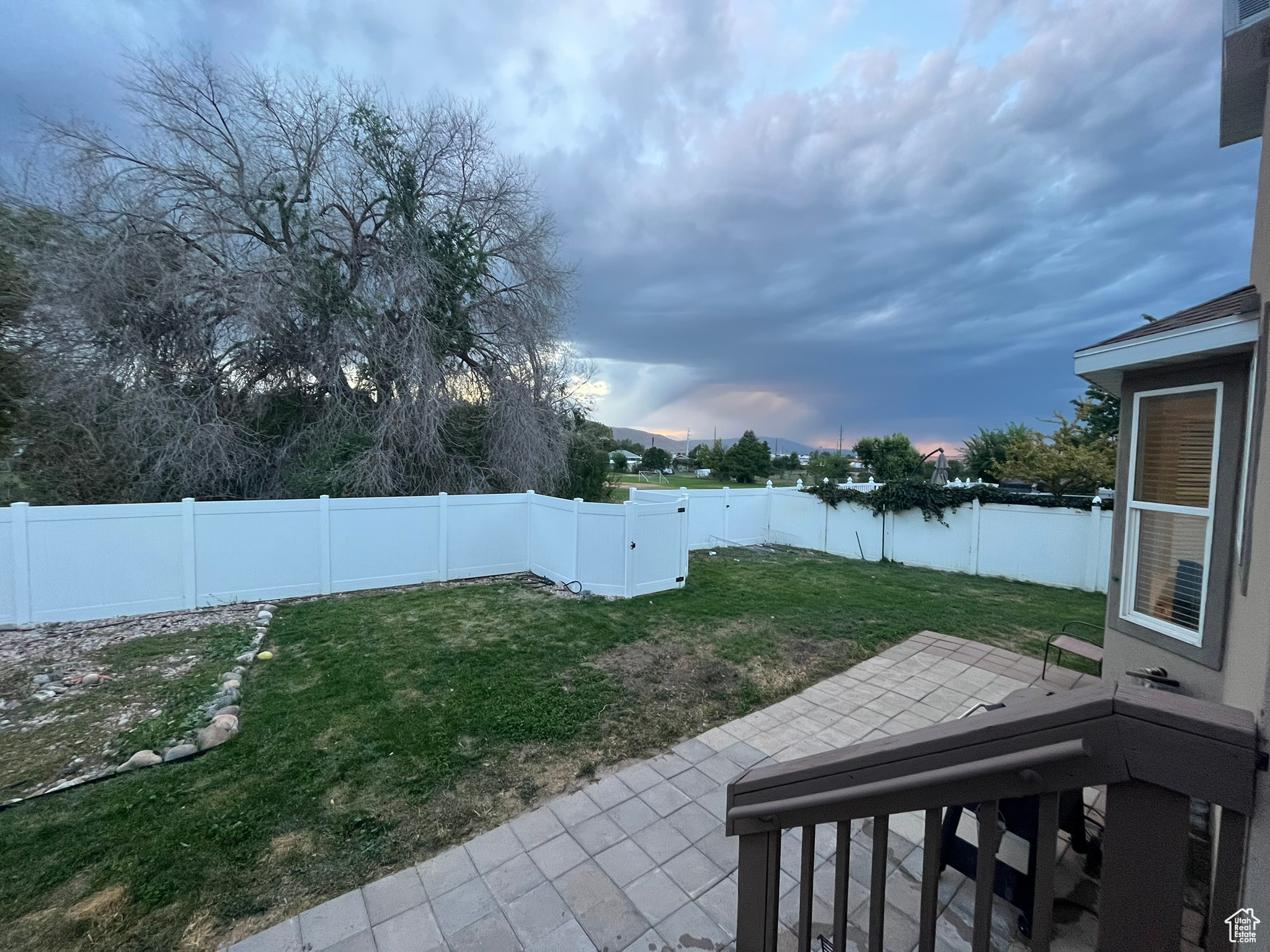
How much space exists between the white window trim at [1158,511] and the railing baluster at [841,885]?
3531mm

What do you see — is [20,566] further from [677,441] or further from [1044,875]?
[677,441]

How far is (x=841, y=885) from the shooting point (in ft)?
4.48

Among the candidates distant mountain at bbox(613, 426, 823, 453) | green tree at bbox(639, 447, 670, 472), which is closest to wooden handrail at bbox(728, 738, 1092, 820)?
distant mountain at bbox(613, 426, 823, 453)

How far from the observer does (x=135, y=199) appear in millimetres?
7941

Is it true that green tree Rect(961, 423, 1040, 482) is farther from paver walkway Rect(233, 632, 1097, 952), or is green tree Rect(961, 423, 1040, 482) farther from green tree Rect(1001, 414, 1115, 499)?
paver walkway Rect(233, 632, 1097, 952)

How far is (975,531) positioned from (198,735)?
11717 millimetres

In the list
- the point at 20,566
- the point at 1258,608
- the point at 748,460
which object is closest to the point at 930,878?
the point at 1258,608

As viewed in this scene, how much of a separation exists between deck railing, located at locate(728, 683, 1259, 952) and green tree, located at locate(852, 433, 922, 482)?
A: 66.3 ft

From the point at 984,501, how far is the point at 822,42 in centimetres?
846

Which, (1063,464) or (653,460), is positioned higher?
(1063,464)

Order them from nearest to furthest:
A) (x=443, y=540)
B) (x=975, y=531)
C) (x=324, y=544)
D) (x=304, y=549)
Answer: (x=304, y=549) < (x=324, y=544) < (x=443, y=540) < (x=975, y=531)

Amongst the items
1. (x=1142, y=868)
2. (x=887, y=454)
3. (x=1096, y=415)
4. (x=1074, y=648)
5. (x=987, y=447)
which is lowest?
(x=1074, y=648)

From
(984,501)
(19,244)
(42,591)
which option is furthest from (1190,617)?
(19,244)

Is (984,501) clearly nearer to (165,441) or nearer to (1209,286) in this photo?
(1209,286)
